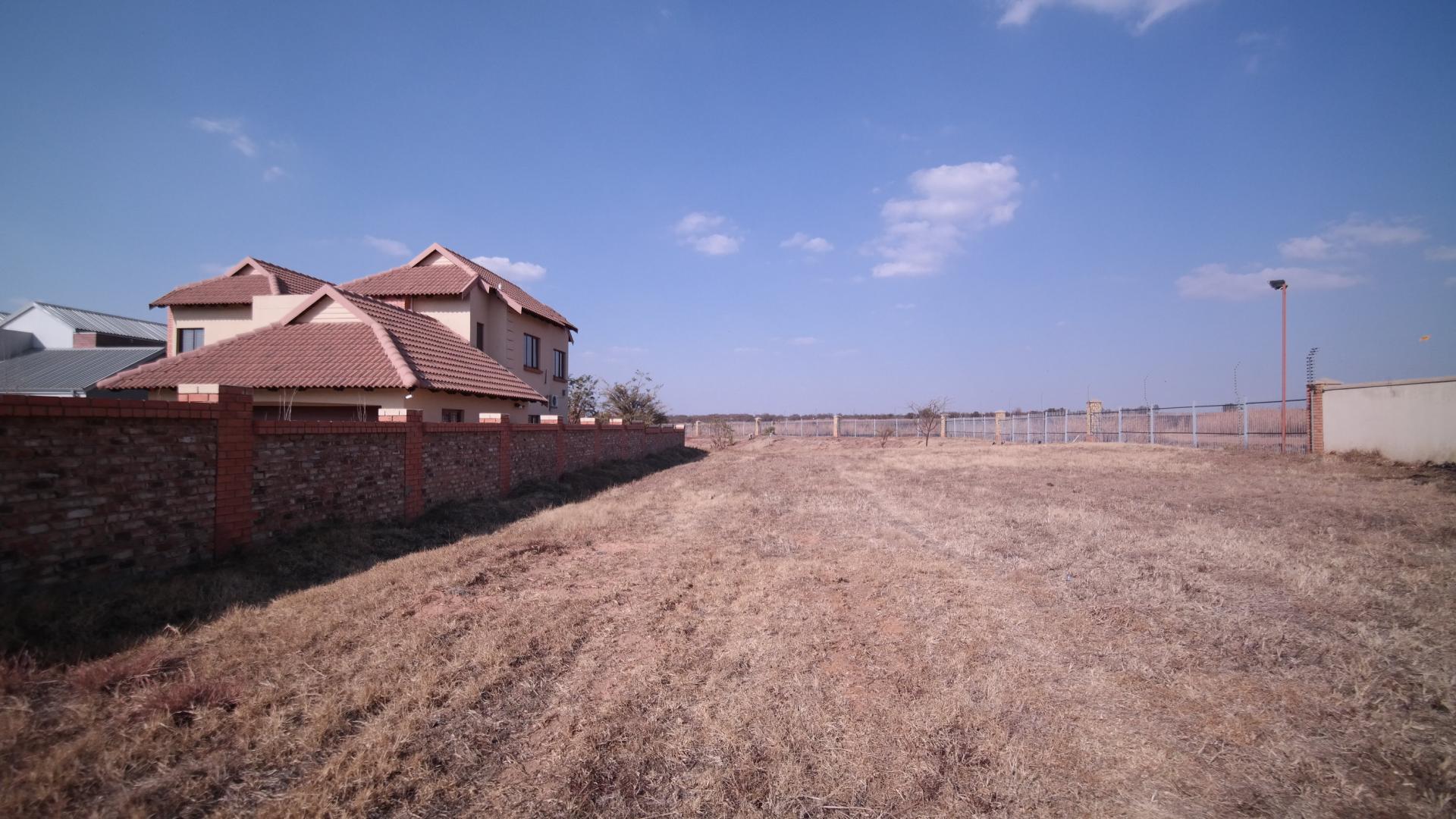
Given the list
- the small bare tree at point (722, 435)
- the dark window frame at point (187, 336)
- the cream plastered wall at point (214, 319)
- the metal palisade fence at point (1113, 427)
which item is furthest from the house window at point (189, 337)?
the metal palisade fence at point (1113, 427)

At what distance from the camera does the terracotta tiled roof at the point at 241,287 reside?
21.6 meters

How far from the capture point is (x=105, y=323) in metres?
35.1

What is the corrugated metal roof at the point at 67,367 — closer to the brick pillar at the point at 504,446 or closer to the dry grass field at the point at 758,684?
the brick pillar at the point at 504,446

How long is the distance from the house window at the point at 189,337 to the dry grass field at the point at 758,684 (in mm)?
20996

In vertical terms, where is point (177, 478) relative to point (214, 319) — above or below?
below

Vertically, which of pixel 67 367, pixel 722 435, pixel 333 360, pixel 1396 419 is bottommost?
pixel 722 435

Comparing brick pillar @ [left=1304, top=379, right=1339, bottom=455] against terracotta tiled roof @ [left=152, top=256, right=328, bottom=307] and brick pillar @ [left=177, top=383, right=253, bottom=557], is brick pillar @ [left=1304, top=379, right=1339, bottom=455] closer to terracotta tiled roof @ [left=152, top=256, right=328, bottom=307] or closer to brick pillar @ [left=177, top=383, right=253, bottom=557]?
brick pillar @ [left=177, top=383, right=253, bottom=557]

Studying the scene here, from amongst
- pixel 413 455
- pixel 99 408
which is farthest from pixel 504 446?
pixel 99 408

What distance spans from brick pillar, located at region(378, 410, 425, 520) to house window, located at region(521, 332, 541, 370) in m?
14.4

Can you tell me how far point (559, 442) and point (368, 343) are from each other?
4991 mm

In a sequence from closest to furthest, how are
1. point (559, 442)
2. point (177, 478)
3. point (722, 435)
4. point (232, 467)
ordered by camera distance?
1. point (177, 478)
2. point (232, 467)
3. point (559, 442)
4. point (722, 435)

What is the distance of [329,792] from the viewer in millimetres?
2770

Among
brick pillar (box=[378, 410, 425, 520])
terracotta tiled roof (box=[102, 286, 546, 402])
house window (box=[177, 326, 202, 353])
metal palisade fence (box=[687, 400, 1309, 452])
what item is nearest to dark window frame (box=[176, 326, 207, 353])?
house window (box=[177, 326, 202, 353])

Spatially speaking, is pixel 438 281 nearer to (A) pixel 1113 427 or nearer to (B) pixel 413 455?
(B) pixel 413 455
